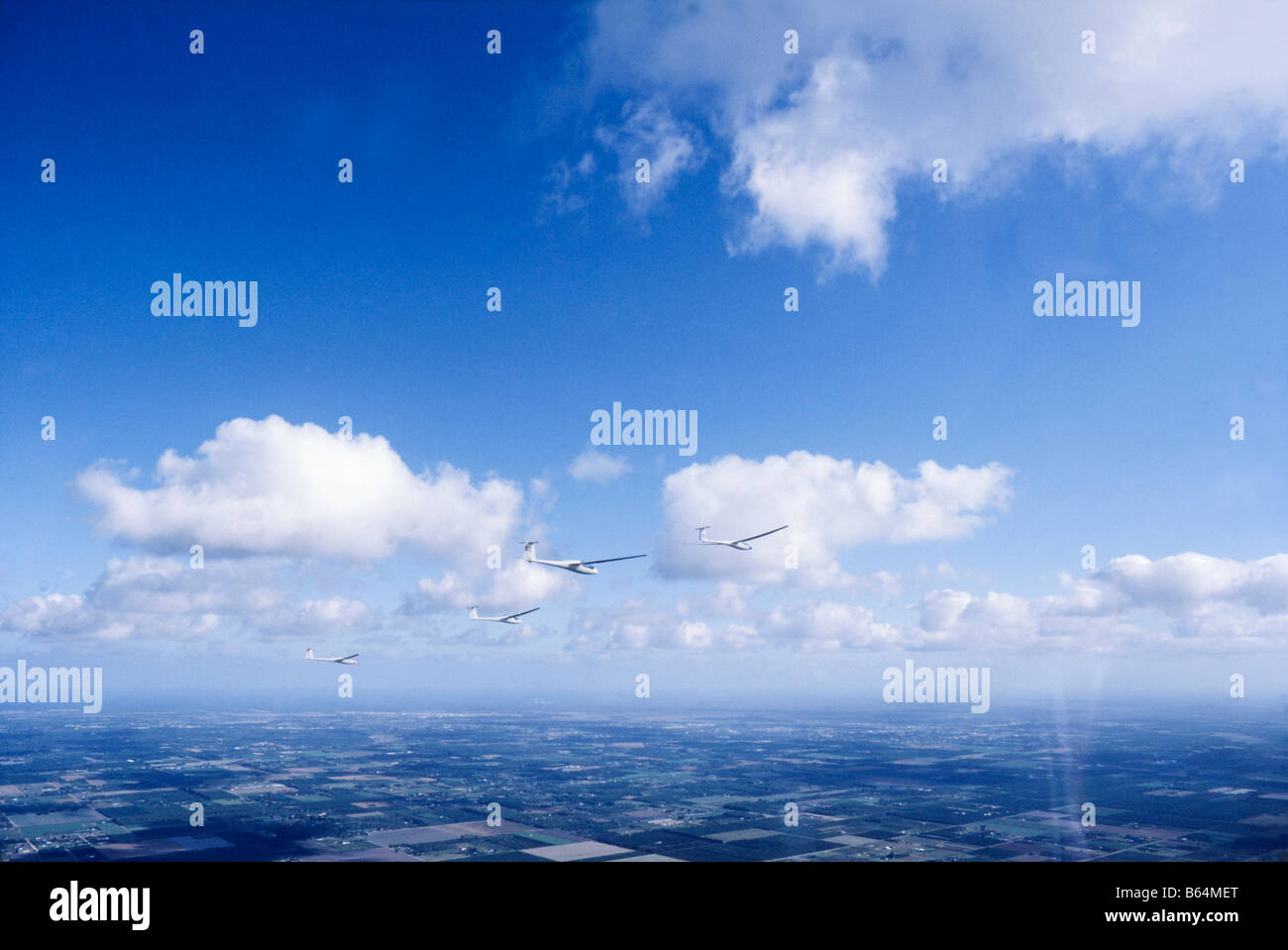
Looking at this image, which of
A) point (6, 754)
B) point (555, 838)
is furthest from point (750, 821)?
point (6, 754)

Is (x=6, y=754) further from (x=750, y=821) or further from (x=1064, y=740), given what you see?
(x=1064, y=740)

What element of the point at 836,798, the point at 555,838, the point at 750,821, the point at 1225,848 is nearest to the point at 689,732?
the point at 836,798

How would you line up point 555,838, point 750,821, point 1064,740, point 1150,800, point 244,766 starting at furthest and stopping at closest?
point 1064,740
point 244,766
point 1150,800
point 750,821
point 555,838

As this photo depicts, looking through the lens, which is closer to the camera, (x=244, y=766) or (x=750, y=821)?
(x=750, y=821)

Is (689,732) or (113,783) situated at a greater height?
(113,783)
